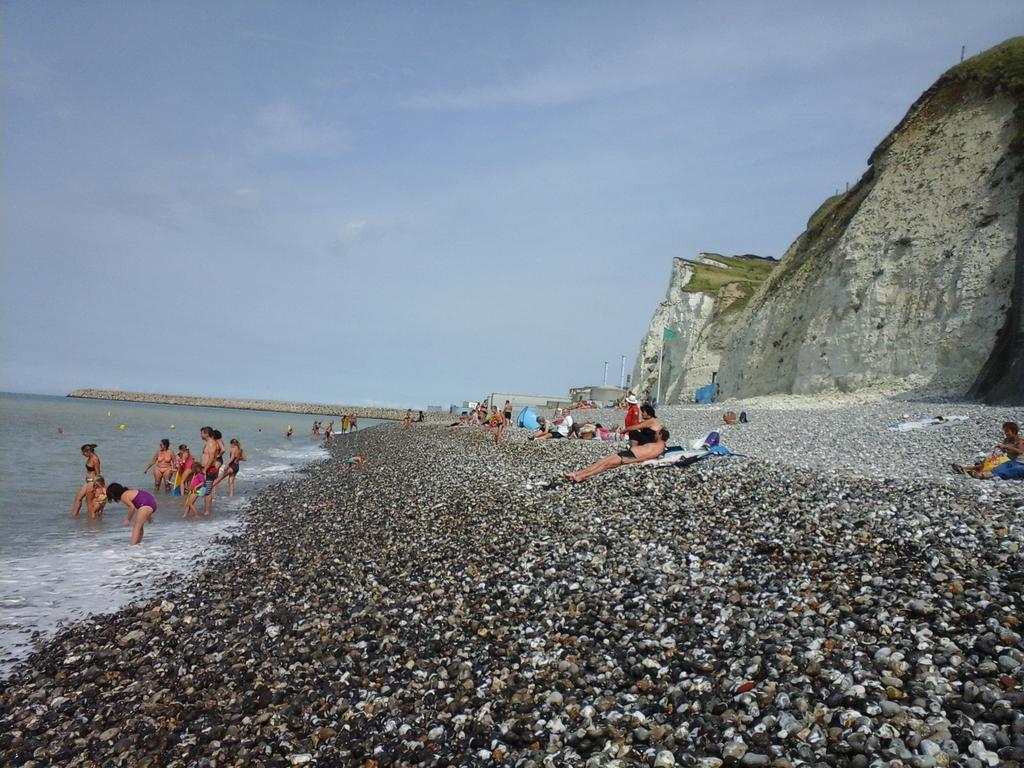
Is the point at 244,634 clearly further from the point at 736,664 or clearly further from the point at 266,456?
the point at 266,456

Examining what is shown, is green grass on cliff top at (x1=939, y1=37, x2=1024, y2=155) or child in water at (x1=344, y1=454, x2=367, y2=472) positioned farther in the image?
green grass on cliff top at (x1=939, y1=37, x2=1024, y2=155)

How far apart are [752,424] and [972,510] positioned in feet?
64.7

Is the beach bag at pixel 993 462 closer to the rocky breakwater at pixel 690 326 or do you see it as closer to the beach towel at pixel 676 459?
the beach towel at pixel 676 459

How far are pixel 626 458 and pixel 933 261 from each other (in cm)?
2845

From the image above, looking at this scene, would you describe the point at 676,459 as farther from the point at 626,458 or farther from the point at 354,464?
the point at 354,464

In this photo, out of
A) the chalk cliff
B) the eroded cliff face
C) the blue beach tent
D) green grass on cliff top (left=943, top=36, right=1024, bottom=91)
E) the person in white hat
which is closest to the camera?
the person in white hat

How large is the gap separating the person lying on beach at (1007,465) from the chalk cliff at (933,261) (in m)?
13.0

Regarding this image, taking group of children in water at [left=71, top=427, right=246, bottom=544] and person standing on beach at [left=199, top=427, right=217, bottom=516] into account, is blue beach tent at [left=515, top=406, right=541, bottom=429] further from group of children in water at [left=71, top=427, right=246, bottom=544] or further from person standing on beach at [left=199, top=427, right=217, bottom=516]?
person standing on beach at [left=199, top=427, right=217, bottom=516]

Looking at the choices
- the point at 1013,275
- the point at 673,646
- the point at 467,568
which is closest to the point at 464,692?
the point at 673,646

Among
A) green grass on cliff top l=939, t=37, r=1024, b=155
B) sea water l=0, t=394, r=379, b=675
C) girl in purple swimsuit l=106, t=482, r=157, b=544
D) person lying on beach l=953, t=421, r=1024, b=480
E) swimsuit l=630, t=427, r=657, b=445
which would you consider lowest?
sea water l=0, t=394, r=379, b=675

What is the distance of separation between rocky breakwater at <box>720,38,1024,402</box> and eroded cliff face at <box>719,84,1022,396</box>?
0.06 m

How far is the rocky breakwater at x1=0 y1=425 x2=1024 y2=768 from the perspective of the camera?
4492mm

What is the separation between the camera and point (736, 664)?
528cm

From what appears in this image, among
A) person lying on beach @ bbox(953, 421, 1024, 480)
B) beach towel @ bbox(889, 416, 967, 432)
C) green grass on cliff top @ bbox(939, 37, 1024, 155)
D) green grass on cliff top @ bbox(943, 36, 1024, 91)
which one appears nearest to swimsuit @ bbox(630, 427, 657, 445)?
person lying on beach @ bbox(953, 421, 1024, 480)
